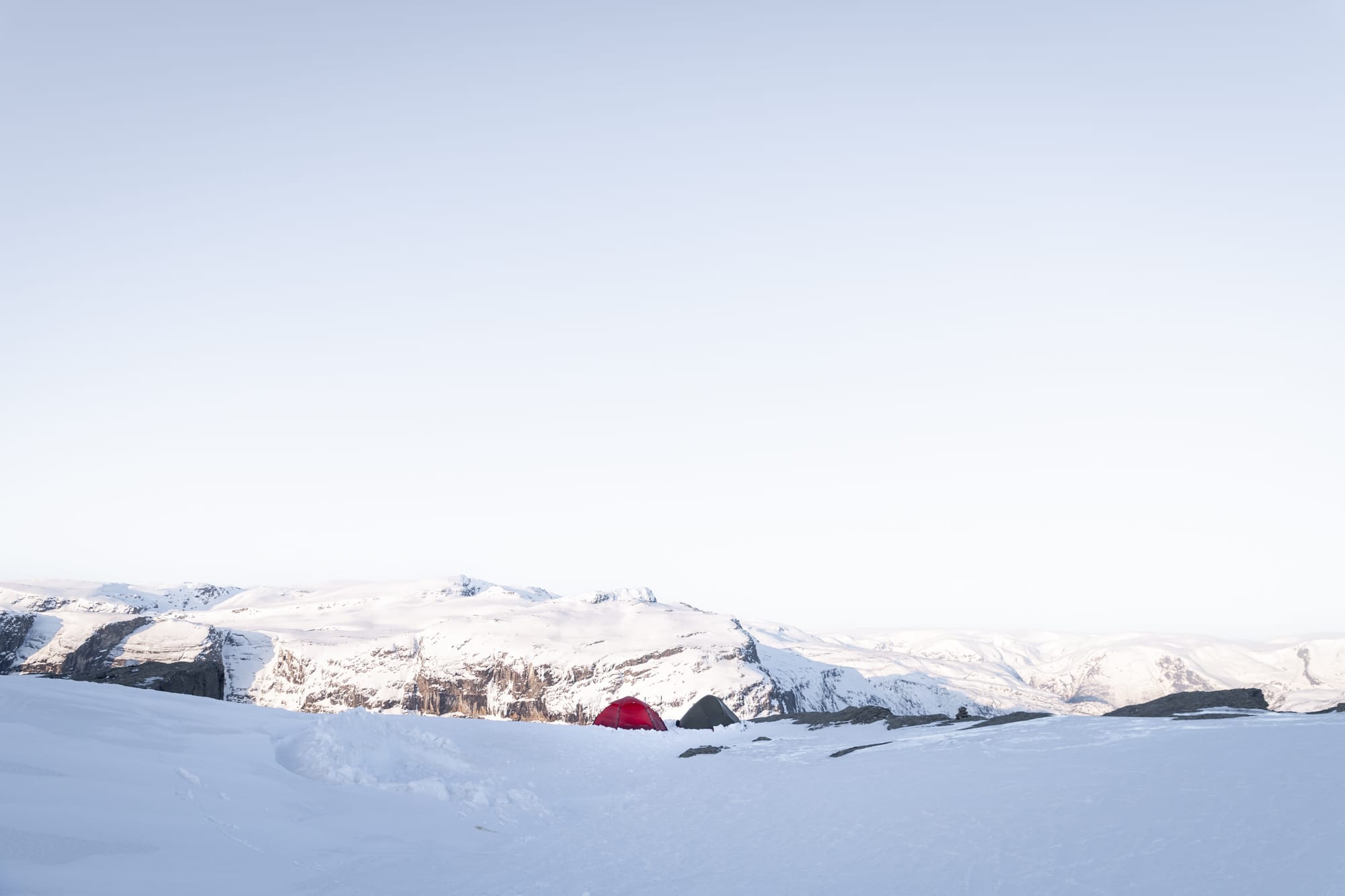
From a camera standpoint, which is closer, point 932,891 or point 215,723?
point 932,891

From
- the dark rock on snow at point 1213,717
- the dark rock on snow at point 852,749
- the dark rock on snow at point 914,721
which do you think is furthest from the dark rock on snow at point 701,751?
the dark rock on snow at point 1213,717

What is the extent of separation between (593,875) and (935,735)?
35.1 ft

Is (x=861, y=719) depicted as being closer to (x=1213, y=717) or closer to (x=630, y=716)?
(x=1213, y=717)

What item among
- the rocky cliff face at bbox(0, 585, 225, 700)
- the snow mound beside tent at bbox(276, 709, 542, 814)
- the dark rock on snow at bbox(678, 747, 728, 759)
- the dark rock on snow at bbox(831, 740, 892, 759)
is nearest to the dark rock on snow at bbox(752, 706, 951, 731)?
the dark rock on snow at bbox(831, 740, 892, 759)

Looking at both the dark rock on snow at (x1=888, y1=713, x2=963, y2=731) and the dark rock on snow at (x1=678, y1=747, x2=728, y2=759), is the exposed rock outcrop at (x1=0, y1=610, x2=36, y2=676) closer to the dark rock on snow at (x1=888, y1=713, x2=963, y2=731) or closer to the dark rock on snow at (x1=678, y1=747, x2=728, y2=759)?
the dark rock on snow at (x1=678, y1=747, x2=728, y2=759)

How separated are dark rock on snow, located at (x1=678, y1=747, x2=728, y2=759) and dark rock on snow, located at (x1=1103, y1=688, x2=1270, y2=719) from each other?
11.0m

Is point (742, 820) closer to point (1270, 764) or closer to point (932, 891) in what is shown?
point (932, 891)

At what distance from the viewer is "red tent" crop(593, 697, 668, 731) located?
136 feet

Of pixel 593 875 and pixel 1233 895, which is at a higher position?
pixel 1233 895

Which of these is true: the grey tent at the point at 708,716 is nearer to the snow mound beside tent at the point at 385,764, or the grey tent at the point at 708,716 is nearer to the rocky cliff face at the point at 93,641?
the snow mound beside tent at the point at 385,764

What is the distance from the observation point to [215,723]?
13.3 meters

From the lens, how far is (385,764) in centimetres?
1369

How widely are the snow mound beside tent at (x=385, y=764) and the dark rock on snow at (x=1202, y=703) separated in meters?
14.0

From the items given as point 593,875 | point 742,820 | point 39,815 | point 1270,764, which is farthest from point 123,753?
point 1270,764
